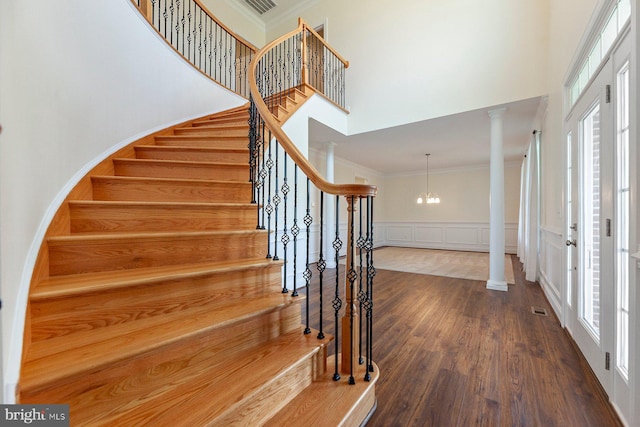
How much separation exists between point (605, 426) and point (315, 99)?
4232 millimetres

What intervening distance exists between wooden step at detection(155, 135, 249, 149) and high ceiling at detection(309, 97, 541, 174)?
1766 millimetres

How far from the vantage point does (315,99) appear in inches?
159

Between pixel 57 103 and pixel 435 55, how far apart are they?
4.47m

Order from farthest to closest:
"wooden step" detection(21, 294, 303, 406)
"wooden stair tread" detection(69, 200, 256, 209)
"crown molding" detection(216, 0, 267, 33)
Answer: "crown molding" detection(216, 0, 267, 33), "wooden stair tread" detection(69, 200, 256, 209), "wooden step" detection(21, 294, 303, 406)

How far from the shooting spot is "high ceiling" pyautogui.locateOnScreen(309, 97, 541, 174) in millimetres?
3984

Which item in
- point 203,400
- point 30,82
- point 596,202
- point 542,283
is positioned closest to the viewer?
point 203,400

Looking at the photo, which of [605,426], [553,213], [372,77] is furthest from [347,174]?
[605,426]

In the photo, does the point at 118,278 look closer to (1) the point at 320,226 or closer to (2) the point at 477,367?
(1) the point at 320,226

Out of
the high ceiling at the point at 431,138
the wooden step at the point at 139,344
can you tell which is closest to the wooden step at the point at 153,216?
the wooden step at the point at 139,344

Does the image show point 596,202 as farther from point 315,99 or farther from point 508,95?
point 315,99

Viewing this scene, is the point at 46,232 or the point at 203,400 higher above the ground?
the point at 46,232

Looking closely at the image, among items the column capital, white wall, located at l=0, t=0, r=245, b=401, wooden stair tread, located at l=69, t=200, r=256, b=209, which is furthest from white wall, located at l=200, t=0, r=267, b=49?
the column capital

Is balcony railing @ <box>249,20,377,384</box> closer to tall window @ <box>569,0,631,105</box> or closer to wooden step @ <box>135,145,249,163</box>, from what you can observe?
wooden step @ <box>135,145,249,163</box>

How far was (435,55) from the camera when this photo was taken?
3959 mm
